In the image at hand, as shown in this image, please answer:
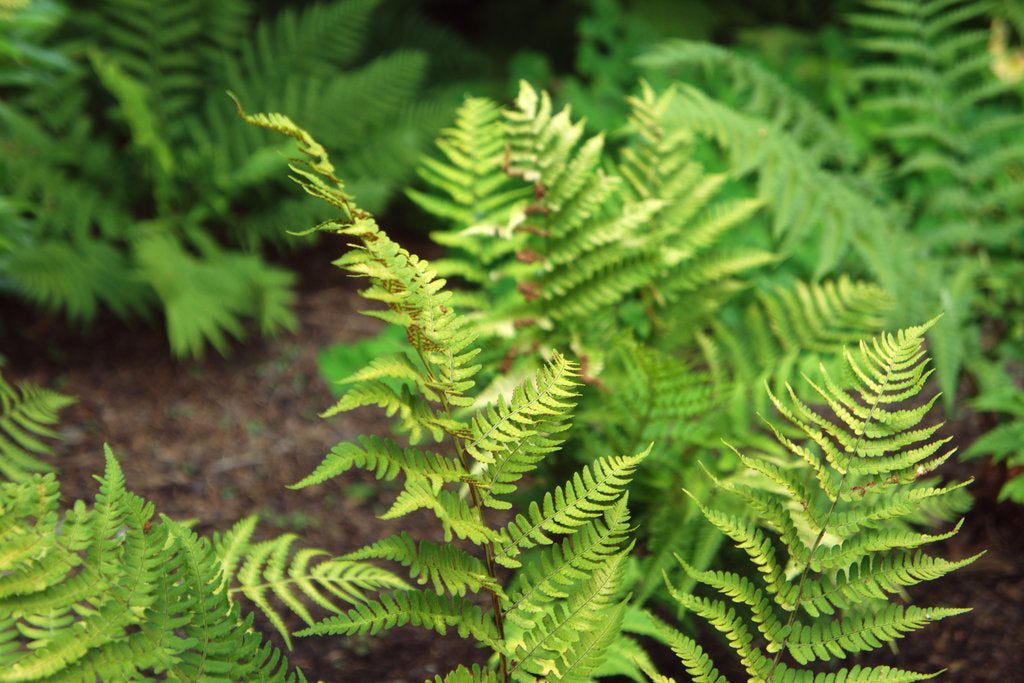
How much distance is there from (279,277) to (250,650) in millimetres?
1921

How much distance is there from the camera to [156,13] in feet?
9.72

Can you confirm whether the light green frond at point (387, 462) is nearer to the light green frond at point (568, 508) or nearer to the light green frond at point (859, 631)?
the light green frond at point (568, 508)

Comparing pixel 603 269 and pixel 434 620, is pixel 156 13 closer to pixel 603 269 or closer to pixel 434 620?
pixel 603 269

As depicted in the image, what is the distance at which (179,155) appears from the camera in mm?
3033

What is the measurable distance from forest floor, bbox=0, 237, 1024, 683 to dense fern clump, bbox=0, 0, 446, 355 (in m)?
0.13

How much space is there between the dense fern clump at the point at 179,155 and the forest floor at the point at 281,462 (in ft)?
0.43

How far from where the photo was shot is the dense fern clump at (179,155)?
8.46 feet

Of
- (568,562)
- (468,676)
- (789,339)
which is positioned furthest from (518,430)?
(789,339)

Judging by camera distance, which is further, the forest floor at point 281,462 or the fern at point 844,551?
the forest floor at point 281,462

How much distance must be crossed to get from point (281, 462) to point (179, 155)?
1.44 m

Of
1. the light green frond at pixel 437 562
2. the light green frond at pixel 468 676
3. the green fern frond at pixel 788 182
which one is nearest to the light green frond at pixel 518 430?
the light green frond at pixel 437 562

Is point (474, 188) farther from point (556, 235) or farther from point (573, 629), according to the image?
point (573, 629)

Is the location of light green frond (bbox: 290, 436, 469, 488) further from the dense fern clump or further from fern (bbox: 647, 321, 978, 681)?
the dense fern clump

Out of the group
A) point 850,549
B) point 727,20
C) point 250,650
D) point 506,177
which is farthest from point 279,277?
point 727,20
